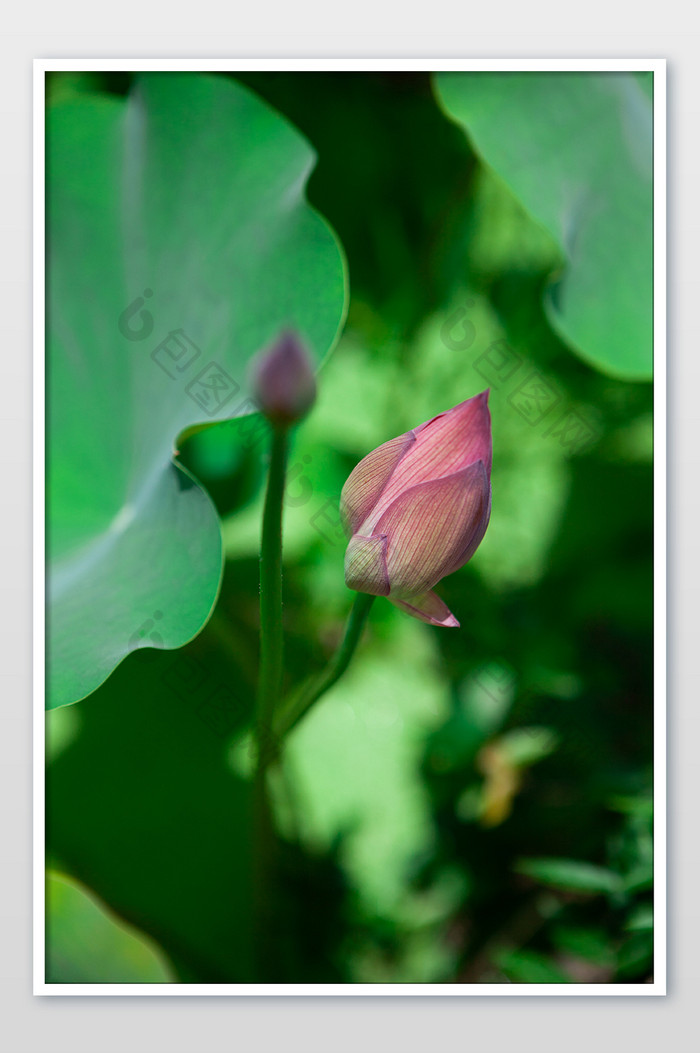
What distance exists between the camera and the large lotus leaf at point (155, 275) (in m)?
0.61

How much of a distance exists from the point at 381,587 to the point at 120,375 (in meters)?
0.36

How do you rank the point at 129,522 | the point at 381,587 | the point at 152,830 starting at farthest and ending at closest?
the point at 152,830, the point at 129,522, the point at 381,587

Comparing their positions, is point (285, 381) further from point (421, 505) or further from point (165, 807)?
point (165, 807)

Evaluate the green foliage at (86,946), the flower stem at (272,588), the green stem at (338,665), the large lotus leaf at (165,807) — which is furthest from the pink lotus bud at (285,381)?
the green foliage at (86,946)

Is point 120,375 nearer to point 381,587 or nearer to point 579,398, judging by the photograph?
point 381,587

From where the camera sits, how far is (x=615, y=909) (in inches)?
25.4

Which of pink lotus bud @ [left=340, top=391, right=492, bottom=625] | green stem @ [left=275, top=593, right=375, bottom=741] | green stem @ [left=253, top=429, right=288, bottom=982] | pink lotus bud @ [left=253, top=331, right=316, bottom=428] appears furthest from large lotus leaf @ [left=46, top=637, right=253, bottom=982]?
pink lotus bud @ [left=253, top=331, right=316, bottom=428]

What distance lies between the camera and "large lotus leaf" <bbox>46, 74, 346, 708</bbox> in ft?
2.01

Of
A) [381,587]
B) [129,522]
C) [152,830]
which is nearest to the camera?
[381,587]

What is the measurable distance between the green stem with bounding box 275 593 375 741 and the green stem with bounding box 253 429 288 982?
0.05 feet

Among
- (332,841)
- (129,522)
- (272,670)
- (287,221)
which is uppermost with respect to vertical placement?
(287,221)

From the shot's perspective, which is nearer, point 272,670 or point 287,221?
point 272,670

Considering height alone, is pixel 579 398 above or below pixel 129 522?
above

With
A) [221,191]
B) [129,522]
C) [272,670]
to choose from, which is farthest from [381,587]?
[221,191]
